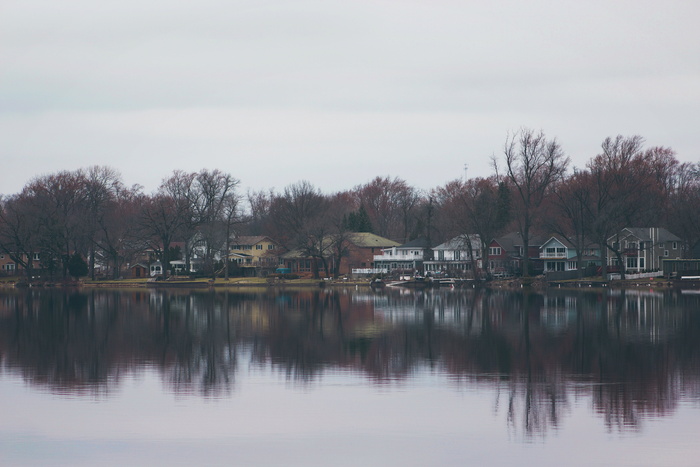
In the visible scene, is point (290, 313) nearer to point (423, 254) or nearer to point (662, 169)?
point (423, 254)

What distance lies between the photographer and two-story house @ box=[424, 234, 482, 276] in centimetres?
10722

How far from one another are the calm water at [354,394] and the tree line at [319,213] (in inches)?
2076

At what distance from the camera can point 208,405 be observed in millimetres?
21781

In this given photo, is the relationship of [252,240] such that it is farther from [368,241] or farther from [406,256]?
[406,256]

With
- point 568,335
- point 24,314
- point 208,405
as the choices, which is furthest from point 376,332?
point 24,314

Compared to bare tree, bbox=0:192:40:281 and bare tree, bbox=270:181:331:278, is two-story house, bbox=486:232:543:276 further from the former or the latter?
bare tree, bbox=0:192:40:281

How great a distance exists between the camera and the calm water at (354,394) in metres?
17.2

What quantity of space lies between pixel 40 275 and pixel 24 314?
203 feet

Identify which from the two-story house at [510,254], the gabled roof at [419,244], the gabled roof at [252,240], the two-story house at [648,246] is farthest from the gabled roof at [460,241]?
the gabled roof at [252,240]

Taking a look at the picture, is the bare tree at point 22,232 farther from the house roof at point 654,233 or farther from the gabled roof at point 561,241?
the house roof at point 654,233

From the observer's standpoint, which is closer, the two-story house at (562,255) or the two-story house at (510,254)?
the two-story house at (562,255)

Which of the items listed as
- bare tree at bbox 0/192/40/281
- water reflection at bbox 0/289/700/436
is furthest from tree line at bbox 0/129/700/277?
water reflection at bbox 0/289/700/436

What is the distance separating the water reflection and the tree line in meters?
40.2

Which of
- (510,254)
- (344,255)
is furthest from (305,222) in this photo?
(510,254)
